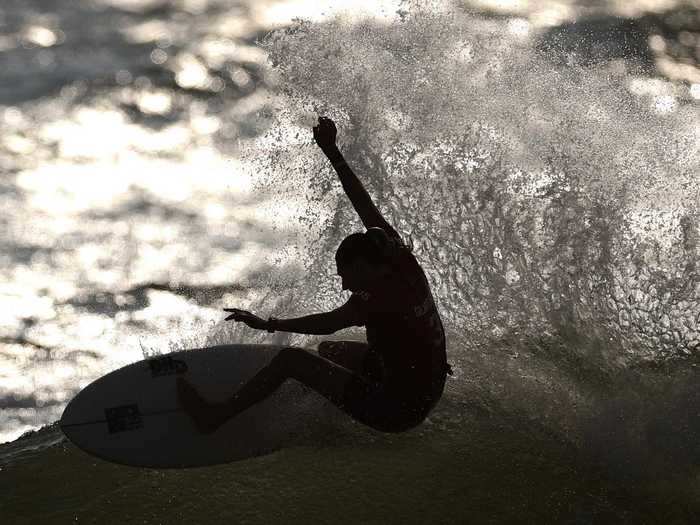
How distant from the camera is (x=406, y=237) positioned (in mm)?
7938

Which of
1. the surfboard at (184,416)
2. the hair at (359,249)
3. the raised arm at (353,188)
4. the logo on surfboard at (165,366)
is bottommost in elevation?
the surfboard at (184,416)

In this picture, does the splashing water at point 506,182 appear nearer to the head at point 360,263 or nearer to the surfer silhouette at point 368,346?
the surfer silhouette at point 368,346

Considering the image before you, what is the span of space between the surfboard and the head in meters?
1.37

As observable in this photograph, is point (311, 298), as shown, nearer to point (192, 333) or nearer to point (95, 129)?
point (192, 333)

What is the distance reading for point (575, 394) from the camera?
21.0 ft

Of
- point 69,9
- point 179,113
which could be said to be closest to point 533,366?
point 179,113

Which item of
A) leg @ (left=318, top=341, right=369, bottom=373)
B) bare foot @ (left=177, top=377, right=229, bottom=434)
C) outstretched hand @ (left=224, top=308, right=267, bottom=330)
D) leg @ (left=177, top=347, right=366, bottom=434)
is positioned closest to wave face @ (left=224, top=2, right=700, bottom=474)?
leg @ (left=318, top=341, right=369, bottom=373)

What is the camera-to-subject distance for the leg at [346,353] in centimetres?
563

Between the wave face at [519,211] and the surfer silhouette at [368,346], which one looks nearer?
the surfer silhouette at [368,346]

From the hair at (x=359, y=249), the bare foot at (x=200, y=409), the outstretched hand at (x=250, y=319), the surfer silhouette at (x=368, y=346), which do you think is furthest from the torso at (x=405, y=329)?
the bare foot at (x=200, y=409)

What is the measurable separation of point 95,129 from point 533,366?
9753 mm

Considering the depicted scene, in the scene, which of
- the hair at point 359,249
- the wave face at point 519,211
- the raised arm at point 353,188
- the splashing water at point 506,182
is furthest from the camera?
the splashing water at point 506,182

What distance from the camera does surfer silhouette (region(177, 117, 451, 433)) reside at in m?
4.84

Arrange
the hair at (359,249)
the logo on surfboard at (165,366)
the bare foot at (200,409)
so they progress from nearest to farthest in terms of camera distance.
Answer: the hair at (359,249) < the bare foot at (200,409) < the logo on surfboard at (165,366)
